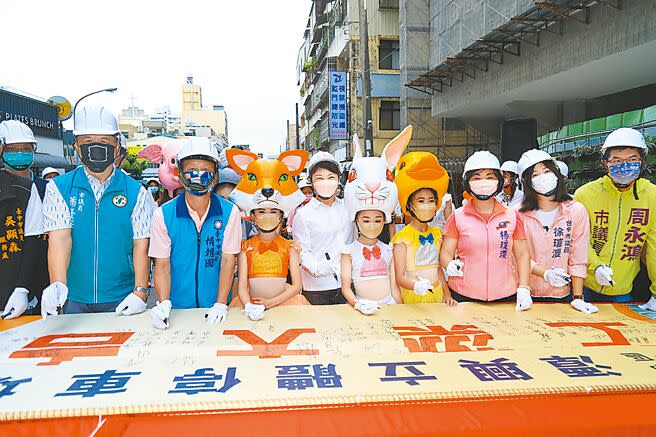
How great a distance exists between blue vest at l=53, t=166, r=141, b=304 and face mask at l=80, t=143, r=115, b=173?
0.39ft

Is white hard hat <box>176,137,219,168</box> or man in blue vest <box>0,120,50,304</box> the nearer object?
white hard hat <box>176,137,219,168</box>

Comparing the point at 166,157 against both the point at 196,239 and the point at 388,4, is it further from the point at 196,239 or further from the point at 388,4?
the point at 388,4

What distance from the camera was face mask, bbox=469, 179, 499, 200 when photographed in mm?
3477

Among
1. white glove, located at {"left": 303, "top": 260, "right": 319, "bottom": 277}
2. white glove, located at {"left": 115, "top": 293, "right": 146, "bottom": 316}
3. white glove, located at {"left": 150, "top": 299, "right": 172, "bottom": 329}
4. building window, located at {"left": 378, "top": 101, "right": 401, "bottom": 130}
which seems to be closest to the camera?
white glove, located at {"left": 150, "top": 299, "right": 172, "bottom": 329}

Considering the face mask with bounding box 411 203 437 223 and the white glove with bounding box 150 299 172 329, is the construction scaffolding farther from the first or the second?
the white glove with bounding box 150 299 172 329

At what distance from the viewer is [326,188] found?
13.8 ft

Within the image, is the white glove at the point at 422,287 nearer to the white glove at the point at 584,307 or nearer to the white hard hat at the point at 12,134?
the white glove at the point at 584,307

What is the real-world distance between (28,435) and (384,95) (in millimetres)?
24545

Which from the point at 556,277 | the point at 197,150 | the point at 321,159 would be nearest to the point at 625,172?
the point at 556,277

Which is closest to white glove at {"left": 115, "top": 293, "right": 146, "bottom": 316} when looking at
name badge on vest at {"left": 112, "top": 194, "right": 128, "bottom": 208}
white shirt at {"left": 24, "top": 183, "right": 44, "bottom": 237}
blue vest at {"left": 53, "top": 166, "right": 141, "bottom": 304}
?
blue vest at {"left": 53, "top": 166, "right": 141, "bottom": 304}

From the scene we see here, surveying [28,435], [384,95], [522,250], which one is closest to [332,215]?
[522,250]

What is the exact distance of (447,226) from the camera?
3.65 metres

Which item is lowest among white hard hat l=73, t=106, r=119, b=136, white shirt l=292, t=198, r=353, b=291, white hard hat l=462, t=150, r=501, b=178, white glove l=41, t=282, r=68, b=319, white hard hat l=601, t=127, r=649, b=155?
white glove l=41, t=282, r=68, b=319

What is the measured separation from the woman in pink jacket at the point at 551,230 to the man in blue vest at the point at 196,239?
2265mm
